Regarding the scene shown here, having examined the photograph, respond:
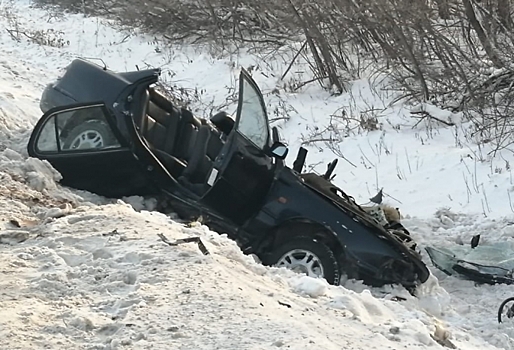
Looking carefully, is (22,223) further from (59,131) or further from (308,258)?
(308,258)

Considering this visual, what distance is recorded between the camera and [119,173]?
21.4 ft

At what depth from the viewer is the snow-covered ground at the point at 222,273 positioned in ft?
11.8

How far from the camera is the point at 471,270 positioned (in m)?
6.41

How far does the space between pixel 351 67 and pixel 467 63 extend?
2.47 metres

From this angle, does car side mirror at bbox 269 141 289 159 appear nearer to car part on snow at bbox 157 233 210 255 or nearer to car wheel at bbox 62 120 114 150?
car wheel at bbox 62 120 114 150

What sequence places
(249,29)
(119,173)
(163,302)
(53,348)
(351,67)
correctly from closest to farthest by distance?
(53,348) → (163,302) → (119,173) → (351,67) → (249,29)

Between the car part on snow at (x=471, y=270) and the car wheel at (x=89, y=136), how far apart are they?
10.2ft

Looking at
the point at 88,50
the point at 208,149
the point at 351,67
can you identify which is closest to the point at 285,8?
the point at 351,67

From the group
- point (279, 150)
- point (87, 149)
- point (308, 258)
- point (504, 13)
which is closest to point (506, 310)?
point (308, 258)

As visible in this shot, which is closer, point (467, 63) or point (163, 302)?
point (163, 302)

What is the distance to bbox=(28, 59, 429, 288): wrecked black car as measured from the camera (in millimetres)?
6070

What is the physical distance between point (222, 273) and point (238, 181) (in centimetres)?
193

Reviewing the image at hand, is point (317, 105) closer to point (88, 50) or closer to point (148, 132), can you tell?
point (148, 132)

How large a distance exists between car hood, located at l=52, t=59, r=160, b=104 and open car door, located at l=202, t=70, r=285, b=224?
1048 millimetres
